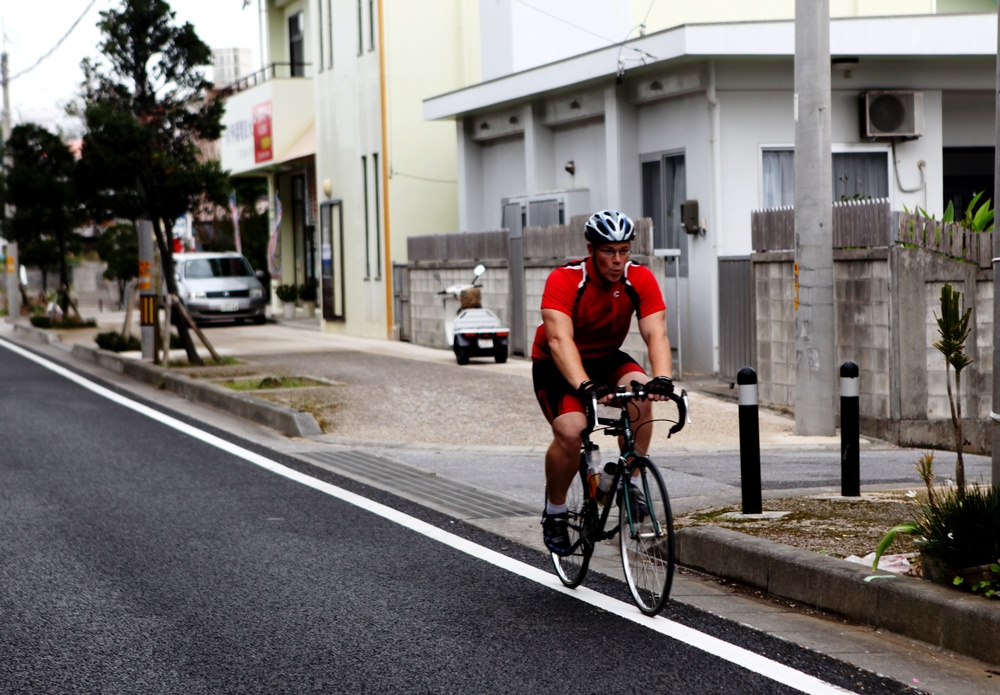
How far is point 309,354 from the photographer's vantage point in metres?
22.8

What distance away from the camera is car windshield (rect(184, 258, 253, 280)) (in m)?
35.0

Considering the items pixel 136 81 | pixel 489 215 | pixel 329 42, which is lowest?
pixel 489 215

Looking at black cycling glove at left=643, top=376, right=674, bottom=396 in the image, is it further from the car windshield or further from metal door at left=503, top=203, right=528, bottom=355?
the car windshield

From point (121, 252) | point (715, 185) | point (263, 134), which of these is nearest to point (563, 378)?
point (715, 185)

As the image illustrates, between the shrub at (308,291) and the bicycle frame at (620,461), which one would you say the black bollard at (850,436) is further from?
the shrub at (308,291)

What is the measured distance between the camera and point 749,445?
8.12m

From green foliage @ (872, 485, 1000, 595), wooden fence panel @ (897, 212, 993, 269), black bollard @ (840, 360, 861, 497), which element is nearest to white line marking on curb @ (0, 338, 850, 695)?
green foliage @ (872, 485, 1000, 595)

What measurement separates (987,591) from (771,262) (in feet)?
30.6

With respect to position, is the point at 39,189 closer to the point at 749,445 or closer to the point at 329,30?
the point at 329,30

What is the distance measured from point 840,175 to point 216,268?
20.5 m

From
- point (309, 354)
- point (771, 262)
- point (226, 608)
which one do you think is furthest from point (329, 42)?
point (226, 608)

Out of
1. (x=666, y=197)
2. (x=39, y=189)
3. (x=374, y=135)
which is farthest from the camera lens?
(x=39, y=189)

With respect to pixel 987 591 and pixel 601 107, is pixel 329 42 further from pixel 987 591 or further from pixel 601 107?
pixel 987 591

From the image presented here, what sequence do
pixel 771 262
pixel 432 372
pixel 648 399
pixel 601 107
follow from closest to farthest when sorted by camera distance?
pixel 648 399, pixel 771 262, pixel 432 372, pixel 601 107
